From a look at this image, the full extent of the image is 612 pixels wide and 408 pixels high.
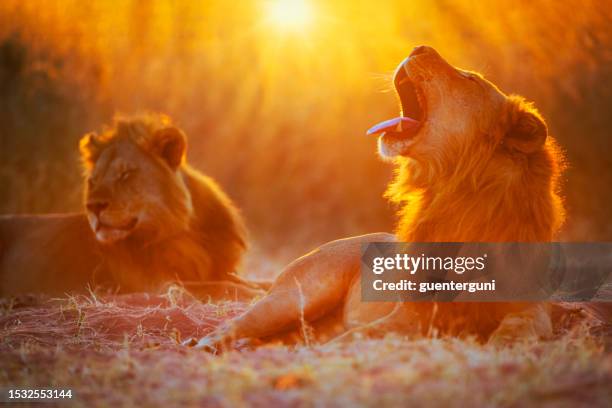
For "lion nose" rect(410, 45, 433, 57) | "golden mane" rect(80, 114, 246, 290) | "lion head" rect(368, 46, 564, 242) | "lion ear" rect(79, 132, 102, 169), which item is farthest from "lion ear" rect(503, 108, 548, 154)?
"lion ear" rect(79, 132, 102, 169)

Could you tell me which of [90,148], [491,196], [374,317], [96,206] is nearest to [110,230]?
[96,206]

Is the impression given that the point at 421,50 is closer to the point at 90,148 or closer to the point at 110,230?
the point at 110,230

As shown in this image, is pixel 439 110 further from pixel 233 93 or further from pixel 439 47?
pixel 233 93

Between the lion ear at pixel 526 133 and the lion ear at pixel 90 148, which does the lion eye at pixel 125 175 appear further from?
the lion ear at pixel 526 133

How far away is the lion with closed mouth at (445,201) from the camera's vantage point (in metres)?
3.71

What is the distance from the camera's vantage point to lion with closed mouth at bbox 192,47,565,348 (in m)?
3.71

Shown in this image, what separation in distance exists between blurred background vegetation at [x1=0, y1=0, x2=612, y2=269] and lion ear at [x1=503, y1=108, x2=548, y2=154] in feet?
20.4

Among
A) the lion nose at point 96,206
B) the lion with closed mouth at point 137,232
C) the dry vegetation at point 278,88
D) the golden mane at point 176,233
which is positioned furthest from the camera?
the dry vegetation at point 278,88

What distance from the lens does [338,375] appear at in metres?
2.61

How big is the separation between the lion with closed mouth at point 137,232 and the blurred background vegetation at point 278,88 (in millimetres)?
2687

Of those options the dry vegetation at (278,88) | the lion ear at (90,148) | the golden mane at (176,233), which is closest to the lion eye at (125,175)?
the golden mane at (176,233)

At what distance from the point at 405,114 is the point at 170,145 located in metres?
3.36

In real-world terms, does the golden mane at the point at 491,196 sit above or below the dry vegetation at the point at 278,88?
below

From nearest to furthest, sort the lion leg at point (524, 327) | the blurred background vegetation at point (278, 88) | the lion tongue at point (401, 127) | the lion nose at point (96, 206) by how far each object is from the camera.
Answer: the lion leg at point (524, 327) < the lion tongue at point (401, 127) < the lion nose at point (96, 206) < the blurred background vegetation at point (278, 88)
